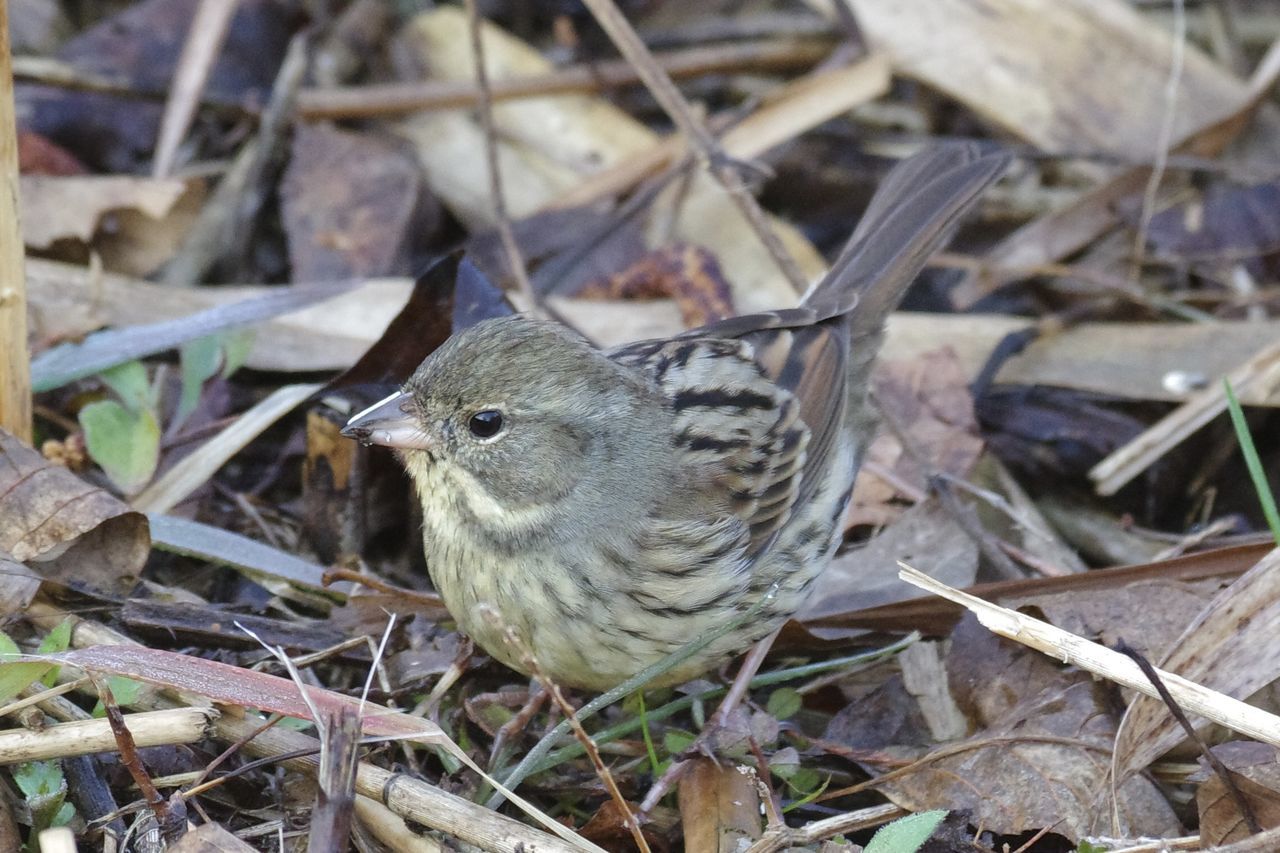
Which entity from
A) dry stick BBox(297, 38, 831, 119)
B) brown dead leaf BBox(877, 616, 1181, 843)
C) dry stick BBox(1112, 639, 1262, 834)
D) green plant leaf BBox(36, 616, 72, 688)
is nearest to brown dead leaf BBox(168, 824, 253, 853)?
green plant leaf BBox(36, 616, 72, 688)

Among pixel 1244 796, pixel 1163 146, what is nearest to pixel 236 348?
pixel 1244 796

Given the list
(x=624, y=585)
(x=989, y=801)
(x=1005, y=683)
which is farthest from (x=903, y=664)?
(x=624, y=585)

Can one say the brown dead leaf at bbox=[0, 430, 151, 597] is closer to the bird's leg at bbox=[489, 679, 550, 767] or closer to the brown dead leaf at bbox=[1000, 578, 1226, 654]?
the bird's leg at bbox=[489, 679, 550, 767]

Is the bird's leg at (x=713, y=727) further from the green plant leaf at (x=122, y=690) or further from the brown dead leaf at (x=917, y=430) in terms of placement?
the green plant leaf at (x=122, y=690)

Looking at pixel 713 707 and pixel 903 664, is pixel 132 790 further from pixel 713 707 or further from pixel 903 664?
pixel 903 664

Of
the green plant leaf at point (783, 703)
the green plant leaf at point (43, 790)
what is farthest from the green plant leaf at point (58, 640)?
the green plant leaf at point (783, 703)
